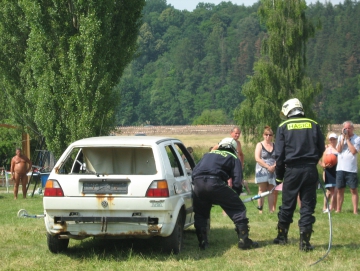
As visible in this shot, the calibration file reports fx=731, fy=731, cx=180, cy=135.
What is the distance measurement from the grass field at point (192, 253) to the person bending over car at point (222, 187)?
360 millimetres

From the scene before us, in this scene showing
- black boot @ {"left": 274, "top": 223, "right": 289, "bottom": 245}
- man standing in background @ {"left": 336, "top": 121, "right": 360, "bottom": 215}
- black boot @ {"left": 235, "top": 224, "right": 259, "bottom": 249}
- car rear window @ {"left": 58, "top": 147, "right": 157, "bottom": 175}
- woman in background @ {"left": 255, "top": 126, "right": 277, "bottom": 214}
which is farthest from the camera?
man standing in background @ {"left": 336, "top": 121, "right": 360, "bottom": 215}

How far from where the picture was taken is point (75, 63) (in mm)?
23141

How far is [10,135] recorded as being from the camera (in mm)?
36062

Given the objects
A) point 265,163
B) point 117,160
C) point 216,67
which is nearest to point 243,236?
point 117,160

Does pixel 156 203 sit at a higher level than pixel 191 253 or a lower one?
higher

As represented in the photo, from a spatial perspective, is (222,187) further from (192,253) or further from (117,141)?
(117,141)

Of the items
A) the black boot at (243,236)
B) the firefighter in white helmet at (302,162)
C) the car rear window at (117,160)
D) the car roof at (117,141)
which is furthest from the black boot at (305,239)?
the car rear window at (117,160)

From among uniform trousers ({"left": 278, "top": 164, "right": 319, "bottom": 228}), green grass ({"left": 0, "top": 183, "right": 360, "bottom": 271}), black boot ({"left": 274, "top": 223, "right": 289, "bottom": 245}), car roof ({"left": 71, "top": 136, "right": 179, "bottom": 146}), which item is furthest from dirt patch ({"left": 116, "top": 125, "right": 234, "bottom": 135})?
uniform trousers ({"left": 278, "top": 164, "right": 319, "bottom": 228})

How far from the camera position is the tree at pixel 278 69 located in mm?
46906

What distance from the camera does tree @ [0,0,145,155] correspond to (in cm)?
2309

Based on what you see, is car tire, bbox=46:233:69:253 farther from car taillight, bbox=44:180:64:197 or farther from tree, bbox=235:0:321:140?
tree, bbox=235:0:321:140

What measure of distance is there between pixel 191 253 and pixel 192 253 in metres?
0.01

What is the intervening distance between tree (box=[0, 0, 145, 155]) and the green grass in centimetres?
1134

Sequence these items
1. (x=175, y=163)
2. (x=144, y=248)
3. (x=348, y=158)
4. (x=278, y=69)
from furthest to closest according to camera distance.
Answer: (x=278, y=69), (x=348, y=158), (x=175, y=163), (x=144, y=248)
